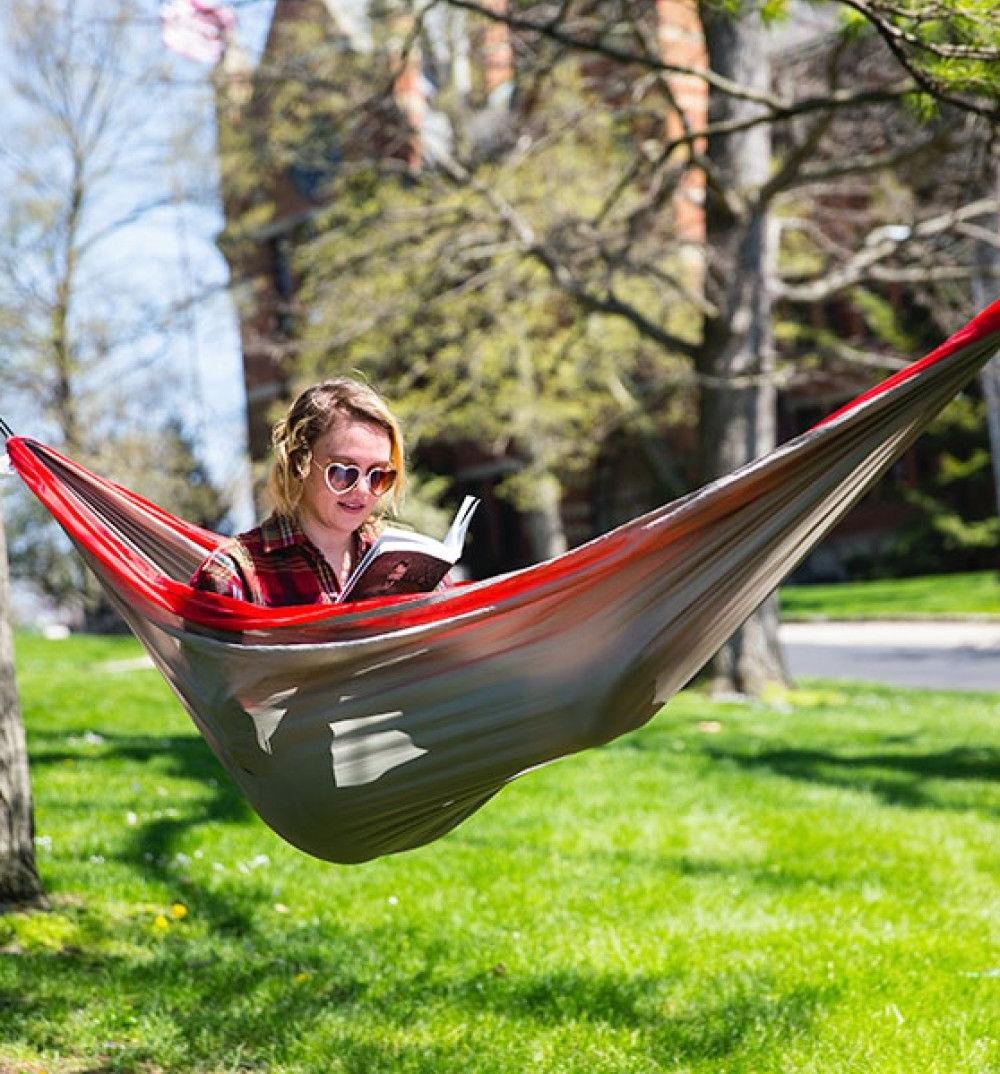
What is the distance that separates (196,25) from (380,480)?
22.7ft

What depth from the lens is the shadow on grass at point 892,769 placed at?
6012 mm

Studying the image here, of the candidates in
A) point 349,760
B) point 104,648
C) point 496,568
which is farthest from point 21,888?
point 496,568

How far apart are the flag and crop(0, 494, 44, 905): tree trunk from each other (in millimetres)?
4339

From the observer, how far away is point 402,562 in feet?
7.88

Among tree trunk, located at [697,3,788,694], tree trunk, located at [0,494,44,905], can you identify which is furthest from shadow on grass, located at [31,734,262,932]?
tree trunk, located at [697,3,788,694]

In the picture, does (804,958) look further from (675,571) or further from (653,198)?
(653,198)

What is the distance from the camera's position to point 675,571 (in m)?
2.35

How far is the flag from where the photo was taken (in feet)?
23.3

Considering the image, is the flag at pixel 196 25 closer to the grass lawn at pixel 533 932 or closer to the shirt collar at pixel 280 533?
the grass lawn at pixel 533 932

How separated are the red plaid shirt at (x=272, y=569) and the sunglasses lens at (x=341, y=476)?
141 mm

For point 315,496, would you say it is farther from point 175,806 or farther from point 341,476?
point 175,806

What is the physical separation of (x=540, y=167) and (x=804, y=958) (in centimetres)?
1284

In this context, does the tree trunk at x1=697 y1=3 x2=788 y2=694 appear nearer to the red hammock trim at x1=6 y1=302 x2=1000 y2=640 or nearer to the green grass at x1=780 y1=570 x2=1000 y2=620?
the red hammock trim at x1=6 y1=302 x2=1000 y2=640

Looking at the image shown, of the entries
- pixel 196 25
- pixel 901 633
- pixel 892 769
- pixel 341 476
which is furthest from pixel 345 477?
pixel 901 633
